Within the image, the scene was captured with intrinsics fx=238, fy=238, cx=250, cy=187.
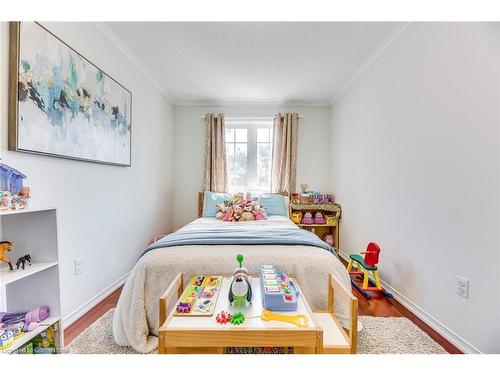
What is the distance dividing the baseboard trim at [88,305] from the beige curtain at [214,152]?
184cm

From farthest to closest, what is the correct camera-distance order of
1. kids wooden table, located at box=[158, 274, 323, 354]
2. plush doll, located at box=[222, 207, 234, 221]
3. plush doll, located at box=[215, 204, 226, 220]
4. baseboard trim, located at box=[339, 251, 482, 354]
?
1. plush doll, located at box=[215, 204, 226, 220]
2. plush doll, located at box=[222, 207, 234, 221]
3. baseboard trim, located at box=[339, 251, 482, 354]
4. kids wooden table, located at box=[158, 274, 323, 354]

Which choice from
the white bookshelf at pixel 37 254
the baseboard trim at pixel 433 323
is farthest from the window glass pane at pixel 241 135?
the white bookshelf at pixel 37 254

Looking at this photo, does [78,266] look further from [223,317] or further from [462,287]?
[462,287]

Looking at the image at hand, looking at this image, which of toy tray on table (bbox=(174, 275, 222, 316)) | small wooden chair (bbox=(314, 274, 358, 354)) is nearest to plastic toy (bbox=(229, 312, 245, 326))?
toy tray on table (bbox=(174, 275, 222, 316))

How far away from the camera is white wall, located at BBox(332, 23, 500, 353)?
132 centimetres

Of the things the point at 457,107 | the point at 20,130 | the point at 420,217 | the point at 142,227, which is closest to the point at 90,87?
the point at 20,130

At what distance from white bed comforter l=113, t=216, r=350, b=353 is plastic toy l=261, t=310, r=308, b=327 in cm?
51

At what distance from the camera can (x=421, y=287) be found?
185 cm

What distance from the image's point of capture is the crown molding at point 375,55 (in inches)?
80.6

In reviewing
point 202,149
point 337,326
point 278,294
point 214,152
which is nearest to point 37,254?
point 278,294

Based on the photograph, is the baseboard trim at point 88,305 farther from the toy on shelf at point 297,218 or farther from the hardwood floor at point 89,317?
the toy on shelf at point 297,218

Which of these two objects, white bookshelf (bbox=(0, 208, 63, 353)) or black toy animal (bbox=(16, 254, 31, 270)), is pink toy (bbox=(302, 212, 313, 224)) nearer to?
white bookshelf (bbox=(0, 208, 63, 353))

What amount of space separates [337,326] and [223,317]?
2.22 feet
